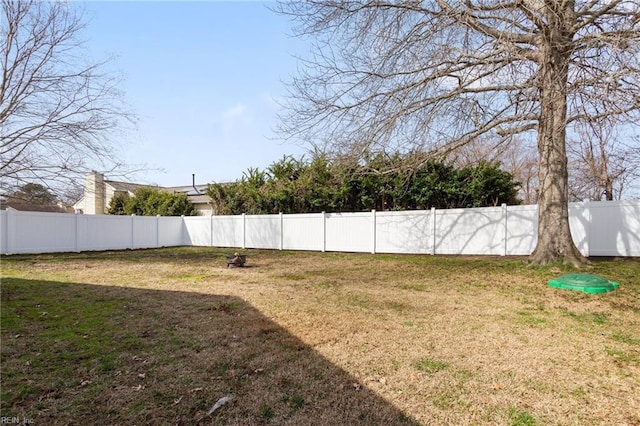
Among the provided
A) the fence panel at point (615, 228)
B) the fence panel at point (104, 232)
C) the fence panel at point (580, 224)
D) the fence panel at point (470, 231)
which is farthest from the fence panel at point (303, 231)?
the fence panel at point (615, 228)

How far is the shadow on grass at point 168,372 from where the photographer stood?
2.36 metres

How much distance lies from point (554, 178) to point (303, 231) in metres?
9.18

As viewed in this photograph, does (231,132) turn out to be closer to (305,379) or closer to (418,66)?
(418,66)

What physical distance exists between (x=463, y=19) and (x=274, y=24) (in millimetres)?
4041

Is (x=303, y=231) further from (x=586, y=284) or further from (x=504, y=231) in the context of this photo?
(x=586, y=284)

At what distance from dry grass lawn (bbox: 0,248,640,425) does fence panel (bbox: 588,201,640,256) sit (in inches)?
117

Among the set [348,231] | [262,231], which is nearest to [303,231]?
[348,231]

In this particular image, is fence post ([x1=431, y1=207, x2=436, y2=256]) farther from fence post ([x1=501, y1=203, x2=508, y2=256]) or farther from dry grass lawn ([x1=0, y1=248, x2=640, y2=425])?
dry grass lawn ([x1=0, y1=248, x2=640, y2=425])

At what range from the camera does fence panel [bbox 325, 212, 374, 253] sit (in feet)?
42.8

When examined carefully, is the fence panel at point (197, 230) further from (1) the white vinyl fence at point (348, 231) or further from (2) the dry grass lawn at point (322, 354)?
(2) the dry grass lawn at point (322, 354)

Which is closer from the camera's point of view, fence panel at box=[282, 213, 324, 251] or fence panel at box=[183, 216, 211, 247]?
fence panel at box=[282, 213, 324, 251]

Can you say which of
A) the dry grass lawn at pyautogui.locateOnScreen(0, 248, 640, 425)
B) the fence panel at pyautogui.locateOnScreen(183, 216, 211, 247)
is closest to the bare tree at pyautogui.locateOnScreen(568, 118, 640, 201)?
the dry grass lawn at pyautogui.locateOnScreen(0, 248, 640, 425)

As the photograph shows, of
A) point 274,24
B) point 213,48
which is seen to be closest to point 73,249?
point 213,48

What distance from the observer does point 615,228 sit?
897 centimetres
